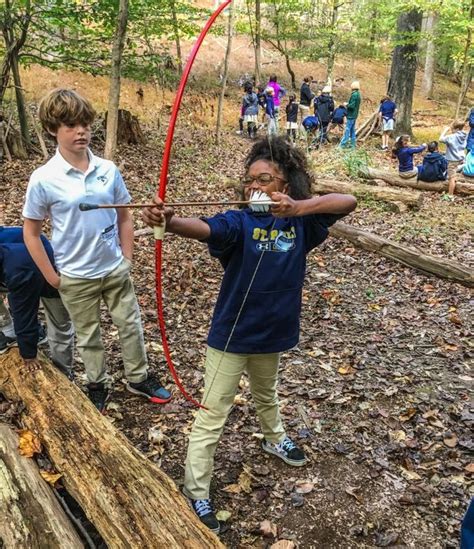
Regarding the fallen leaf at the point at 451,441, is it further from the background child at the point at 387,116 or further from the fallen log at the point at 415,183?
the background child at the point at 387,116

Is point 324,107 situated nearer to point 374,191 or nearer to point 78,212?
point 374,191

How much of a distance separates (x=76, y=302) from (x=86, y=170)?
2.62 ft

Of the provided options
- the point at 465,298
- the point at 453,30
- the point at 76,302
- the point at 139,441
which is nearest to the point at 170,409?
the point at 139,441

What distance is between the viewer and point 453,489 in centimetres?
287

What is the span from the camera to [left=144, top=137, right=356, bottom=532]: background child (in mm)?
2277

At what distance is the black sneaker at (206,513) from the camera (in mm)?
2527

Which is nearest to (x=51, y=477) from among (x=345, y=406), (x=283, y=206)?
(x=283, y=206)

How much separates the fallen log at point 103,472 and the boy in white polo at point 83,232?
1.29 feet

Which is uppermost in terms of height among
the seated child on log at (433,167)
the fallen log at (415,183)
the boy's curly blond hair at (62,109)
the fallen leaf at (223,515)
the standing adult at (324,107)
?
the boy's curly blond hair at (62,109)

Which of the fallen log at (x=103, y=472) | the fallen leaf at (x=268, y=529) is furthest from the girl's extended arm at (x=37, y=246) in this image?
the fallen leaf at (x=268, y=529)

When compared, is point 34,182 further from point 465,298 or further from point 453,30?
point 453,30

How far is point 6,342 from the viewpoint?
3553 millimetres

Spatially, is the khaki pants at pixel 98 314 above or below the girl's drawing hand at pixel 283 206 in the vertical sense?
below

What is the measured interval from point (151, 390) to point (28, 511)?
1.39 metres
